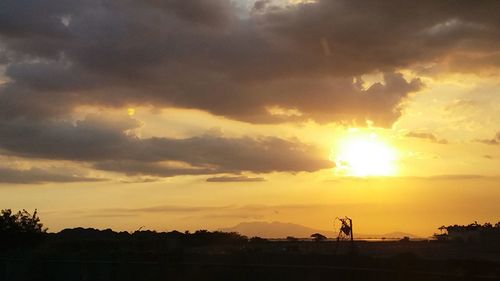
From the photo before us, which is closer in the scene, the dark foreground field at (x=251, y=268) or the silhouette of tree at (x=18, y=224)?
the dark foreground field at (x=251, y=268)

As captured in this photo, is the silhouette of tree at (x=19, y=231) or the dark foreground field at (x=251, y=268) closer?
the dark foreground field at (x=251, y=268)

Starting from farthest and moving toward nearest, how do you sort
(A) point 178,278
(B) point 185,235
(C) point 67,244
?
1. (B) point 185,235
2. (C) point 67,244
3. (A) point 178,278

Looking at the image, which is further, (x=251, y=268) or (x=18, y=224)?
(x=18, y=224)

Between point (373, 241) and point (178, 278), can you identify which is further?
point (373, 241)

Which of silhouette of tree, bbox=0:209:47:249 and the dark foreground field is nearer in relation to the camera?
the dark foreground field

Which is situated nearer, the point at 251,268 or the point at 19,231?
the point at 251,268

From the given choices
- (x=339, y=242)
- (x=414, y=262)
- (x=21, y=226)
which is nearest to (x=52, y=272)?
(x=414, y=262)

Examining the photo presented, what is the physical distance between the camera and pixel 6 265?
42406 millimetres

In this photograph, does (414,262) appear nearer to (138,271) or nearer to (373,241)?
(138,271)

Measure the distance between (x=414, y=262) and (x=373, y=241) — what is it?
127ft

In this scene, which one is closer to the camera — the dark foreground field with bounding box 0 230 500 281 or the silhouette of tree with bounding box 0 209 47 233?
the dark foreground field with bounding box 0 230 500 281

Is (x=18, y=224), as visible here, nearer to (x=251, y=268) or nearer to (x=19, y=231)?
(x=19, y=231)

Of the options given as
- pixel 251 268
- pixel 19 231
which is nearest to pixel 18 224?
pixel 19 231

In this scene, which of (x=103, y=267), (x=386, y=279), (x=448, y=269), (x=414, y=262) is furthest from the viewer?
(x=103, y=267)
